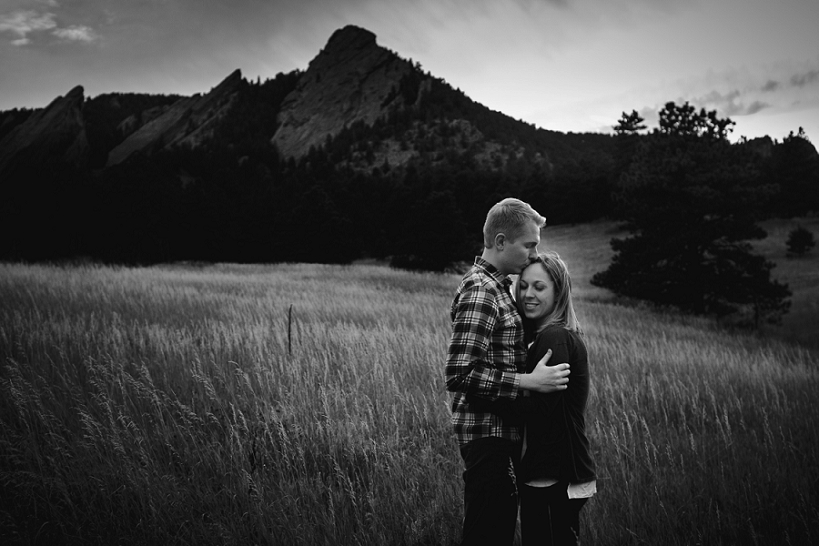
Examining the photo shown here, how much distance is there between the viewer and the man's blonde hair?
1989mm

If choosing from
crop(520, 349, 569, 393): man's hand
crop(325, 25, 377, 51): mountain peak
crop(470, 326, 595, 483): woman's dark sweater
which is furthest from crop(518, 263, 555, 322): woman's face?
crop(325, 25, 377, 51): mountain peak

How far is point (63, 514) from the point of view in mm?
2504

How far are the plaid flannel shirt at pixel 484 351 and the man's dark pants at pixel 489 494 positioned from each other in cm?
6

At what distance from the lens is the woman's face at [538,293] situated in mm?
1972

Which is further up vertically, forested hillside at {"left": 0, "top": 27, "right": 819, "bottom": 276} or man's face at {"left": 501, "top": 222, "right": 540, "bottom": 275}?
forested hillside at {"left": 0, "top": 27, "right": 819, "bottom": 276}

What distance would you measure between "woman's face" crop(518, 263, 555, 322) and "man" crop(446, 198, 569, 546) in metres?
0.06

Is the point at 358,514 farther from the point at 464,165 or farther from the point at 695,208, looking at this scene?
the point at 464,165

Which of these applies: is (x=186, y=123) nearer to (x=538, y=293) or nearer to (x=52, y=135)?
(x=52, y=135)

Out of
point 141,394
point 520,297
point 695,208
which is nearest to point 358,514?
point 520,297

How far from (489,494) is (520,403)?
1.33ft

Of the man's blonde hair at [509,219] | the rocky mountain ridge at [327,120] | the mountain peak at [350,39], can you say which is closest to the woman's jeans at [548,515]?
the man's blonde hair at [509,219]

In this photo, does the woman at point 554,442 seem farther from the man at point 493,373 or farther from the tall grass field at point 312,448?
the tall grass field at point 312,448

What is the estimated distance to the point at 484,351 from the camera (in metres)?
1.85

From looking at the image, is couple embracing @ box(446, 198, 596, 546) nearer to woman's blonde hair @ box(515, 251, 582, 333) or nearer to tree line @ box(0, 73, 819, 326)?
woman's blonde hair @ box(515, 251, 582, 333)
